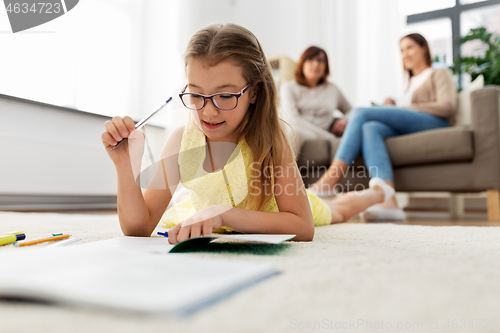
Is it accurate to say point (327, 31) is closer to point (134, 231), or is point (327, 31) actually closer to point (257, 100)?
point (257, 100)

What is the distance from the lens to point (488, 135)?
1.42m

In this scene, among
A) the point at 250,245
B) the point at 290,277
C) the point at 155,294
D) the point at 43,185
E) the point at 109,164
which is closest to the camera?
the point at 155,294

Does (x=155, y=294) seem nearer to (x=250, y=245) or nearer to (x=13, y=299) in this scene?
(x=13, y=299)

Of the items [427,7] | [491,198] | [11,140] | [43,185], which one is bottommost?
[491,198]

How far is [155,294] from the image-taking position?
0.81ft

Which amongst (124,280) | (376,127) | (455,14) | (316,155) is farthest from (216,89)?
(455,14)

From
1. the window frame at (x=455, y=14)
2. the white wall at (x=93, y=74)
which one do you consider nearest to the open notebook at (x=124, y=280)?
the white wall at (x=93, y=74)

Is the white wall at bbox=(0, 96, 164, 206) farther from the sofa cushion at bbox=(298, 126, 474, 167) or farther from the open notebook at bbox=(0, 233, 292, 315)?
the open notebook at bbox=(0, 233, 292, 315)

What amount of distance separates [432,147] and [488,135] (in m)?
0.20

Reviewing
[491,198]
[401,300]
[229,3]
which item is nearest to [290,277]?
[401,300]

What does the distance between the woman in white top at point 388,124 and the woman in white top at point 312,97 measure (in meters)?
0.40

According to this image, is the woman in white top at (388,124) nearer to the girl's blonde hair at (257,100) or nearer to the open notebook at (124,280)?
the girl's blonde hair at (257,100)

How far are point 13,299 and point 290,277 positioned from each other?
23cm

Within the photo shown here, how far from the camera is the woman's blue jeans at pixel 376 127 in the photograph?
5.13ft
